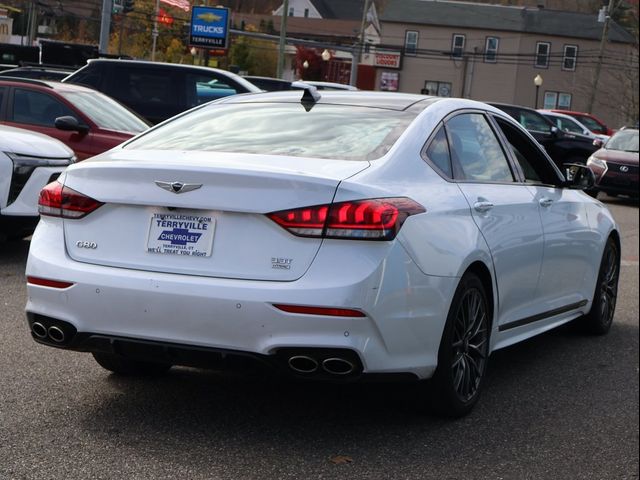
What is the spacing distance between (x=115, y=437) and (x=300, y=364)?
86 cm

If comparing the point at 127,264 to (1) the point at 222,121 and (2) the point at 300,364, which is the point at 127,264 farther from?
(1) the point at 222,121

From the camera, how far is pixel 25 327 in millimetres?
6891

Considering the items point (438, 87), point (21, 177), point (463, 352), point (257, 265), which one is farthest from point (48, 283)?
point (438, 87)

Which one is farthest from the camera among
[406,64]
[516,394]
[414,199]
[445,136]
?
[406,64]

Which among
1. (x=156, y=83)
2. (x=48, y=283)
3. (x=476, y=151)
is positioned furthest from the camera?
(x=156, y=83)

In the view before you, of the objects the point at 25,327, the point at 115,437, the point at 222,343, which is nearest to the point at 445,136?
the point at 222,343

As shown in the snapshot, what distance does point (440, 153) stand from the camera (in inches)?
219

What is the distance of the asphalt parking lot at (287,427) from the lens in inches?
177

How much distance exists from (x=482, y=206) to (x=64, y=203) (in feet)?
6.70

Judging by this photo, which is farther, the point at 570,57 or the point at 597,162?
the point at 570,57

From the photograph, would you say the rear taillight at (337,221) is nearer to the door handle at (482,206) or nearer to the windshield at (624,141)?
the door handle at (482,206)

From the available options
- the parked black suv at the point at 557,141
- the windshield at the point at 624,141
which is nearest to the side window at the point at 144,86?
the parked black suv at the point at 557,141

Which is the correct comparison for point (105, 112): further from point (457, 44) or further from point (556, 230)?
point (457, 44)

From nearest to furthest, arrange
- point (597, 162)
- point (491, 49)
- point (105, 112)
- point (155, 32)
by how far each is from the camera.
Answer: point (105, 112)
point (155, 32)
point (597, 162)
point (491, 49)
